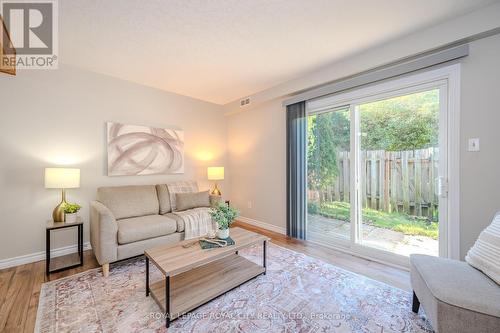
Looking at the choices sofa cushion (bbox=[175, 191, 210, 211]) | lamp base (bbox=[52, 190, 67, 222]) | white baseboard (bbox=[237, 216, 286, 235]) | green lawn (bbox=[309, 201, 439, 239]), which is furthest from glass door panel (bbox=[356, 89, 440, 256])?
lamp base (bbox=[52, 190, 67, 222])

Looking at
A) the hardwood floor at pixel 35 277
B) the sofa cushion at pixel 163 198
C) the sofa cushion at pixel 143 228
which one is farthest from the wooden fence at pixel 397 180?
the sofa cushion at pixel 163 198

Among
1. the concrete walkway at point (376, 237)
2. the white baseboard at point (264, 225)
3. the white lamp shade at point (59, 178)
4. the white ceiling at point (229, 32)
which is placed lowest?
the white baseboard at point (264, 225)

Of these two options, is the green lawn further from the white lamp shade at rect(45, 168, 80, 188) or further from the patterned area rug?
the white lamp shade at rect(45, 168, 80, 188)

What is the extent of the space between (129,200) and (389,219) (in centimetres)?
339

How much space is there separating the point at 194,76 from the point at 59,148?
2022mm

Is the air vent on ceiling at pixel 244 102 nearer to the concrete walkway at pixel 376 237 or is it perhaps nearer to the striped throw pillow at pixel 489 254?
the concrete walkway at pixel 376 237

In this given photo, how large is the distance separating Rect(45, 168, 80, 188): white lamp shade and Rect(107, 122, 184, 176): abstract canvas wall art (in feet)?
2.09

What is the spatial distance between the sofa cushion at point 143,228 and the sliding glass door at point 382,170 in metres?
2.12

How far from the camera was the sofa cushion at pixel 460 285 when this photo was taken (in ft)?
3.67

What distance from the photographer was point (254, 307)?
1.70 metres

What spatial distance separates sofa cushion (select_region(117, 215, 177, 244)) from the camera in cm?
231

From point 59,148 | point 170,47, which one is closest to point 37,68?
Result: point 59,148

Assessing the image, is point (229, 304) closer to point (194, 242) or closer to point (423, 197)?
point (194, 242)

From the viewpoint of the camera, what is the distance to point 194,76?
311 cm
